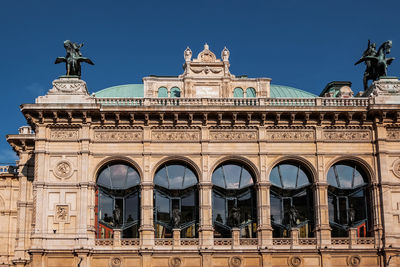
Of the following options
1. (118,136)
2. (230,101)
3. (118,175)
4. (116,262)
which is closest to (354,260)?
(230,101)

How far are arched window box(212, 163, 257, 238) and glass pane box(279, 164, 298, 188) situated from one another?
195 cm

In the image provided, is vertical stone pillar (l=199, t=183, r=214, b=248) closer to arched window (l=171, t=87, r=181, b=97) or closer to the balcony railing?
the balcony railing

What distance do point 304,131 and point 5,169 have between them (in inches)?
895

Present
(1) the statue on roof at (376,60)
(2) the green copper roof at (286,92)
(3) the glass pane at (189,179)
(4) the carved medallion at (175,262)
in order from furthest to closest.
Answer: (2) the green copper roof at (286,92) < (1) the statue on roof at (376,60) < (3) the glass pane at (189,179) < (4) the carved medallion at (175,262)

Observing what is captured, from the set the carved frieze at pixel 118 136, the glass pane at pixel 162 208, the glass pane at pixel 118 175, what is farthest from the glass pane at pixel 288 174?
the glass pane at pixel 118 175

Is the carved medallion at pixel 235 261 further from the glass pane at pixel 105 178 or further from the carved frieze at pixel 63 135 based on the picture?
the carved frieze at pixel 63 135

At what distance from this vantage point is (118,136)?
37031mm

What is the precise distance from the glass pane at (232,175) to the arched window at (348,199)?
18.5ft

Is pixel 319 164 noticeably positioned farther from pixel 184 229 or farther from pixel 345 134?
pixel 184 229

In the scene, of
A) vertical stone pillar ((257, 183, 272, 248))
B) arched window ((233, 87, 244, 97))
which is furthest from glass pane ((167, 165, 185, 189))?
arched window ((233, 87, 244, 97))

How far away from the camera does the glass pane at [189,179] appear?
37062 millimetres

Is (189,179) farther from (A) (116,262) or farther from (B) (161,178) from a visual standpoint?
(A) (116,262)

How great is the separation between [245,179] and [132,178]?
6.86 m

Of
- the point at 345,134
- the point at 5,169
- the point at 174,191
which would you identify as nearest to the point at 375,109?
the point at 345,134
